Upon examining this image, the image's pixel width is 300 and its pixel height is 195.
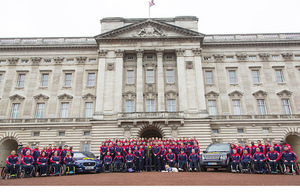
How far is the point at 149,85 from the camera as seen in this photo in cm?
3153

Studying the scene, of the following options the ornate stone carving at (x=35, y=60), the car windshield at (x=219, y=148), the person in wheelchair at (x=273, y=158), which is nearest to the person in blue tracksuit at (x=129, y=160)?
the car windshield at (x=219, y=148)

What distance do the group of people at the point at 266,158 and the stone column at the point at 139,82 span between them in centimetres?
1671

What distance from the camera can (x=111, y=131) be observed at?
27.8 metres

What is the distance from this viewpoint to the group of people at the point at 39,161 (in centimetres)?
1287

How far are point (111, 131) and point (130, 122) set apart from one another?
2818mm

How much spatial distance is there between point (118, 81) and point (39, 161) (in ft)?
59.4

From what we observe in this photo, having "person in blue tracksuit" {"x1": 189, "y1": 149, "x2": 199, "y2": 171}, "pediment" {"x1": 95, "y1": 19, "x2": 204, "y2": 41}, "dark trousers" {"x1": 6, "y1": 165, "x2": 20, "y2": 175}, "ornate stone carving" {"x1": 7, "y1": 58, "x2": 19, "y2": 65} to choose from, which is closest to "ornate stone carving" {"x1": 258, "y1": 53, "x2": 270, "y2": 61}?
"pediment" {"x1": 95, "y1": 19, "x2": 204, "y2": 41}

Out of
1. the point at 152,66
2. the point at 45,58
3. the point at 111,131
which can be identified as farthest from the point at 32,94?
the point at 152,66

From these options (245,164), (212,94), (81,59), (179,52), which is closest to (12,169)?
(245,164)

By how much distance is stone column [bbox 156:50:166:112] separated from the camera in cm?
2931

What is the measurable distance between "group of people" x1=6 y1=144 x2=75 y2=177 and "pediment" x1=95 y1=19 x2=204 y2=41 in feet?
71.0

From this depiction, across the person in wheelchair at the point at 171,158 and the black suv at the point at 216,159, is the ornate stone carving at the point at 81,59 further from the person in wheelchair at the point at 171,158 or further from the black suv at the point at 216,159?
the black suv at the point at 216,159

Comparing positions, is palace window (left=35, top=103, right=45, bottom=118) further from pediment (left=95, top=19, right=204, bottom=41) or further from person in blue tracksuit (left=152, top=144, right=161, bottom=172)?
person in blue tracksuit (left=152, top=144, right=161, bottom=172)

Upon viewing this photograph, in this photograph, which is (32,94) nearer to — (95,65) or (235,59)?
(95,65)
